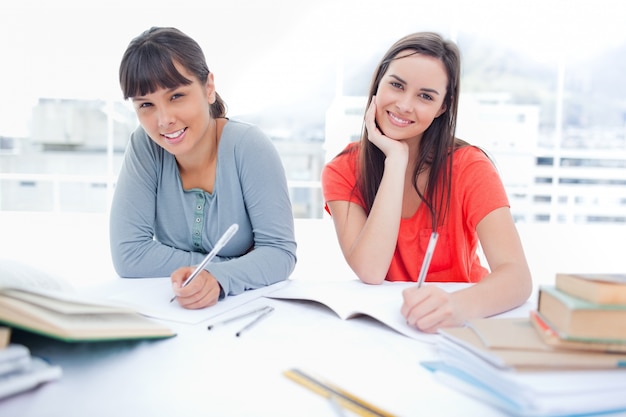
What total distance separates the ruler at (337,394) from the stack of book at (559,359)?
12 centimetres

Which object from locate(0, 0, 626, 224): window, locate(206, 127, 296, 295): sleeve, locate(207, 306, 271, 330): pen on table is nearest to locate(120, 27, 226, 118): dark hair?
locate(206, 127, 296, 295): sleeve

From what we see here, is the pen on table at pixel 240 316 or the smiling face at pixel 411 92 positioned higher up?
the smiling face at pixel 411 92

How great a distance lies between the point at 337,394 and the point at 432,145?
0.94m

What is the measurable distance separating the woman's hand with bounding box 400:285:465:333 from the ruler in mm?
235

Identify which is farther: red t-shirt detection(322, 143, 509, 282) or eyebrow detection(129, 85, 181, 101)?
red t-shirt detection(322, 143, 509, 282)

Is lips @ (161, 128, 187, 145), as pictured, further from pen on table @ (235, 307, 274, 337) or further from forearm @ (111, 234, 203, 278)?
pen on table @ (235, 307, 274, 337)

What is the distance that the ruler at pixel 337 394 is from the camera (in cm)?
54

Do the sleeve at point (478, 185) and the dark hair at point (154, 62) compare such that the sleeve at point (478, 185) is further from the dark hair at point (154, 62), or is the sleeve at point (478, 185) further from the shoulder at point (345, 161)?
the dark hair at point (154, 62)

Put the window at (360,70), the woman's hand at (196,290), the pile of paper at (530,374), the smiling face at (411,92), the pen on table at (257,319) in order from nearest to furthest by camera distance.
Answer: the pile of paper at (530,374) < the pen on table at (257,319) < the woman's hand at (196,290) < the smiling face at (411,92) < the window at (360,70)

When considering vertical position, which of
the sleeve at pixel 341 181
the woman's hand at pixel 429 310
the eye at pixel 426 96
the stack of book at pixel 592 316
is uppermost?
the eye at pixel 426 96

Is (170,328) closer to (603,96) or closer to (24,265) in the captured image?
(24,265)

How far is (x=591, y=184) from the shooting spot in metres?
5.22

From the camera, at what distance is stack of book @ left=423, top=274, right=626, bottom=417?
1.77 ft

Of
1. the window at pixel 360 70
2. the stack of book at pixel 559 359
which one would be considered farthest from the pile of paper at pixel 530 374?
the window at pixel 360 70
